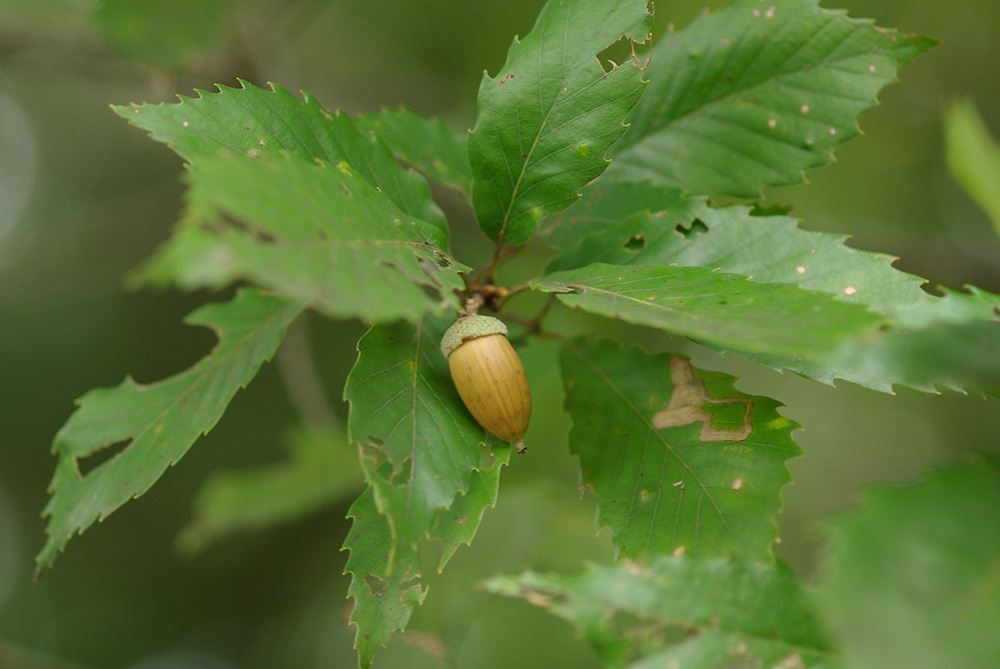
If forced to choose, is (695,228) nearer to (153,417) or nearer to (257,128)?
(257,128)

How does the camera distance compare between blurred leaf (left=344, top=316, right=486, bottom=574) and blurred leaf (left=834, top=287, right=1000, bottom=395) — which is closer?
blurred leaf (left=834, top=287, right=1000, bottom=395)

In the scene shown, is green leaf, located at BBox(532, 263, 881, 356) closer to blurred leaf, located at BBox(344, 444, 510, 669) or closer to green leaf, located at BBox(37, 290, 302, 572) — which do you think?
blurred leaf, located at BBox(344, 444, 510, 669)

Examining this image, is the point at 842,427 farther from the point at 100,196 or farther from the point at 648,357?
the point at 100,196

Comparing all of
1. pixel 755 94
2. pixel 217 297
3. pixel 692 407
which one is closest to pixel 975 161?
pixel 755 94

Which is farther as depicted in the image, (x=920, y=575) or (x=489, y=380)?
(x=489, y=380)

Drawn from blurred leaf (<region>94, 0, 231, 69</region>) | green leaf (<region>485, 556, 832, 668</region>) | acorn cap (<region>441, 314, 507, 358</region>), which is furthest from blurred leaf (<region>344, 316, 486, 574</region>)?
blurred leaf (<region>94, 0, 231, 69</region>)

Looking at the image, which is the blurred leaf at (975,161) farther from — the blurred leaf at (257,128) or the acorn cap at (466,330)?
the blurred leaf at (257,128)

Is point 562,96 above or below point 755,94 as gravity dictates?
above
